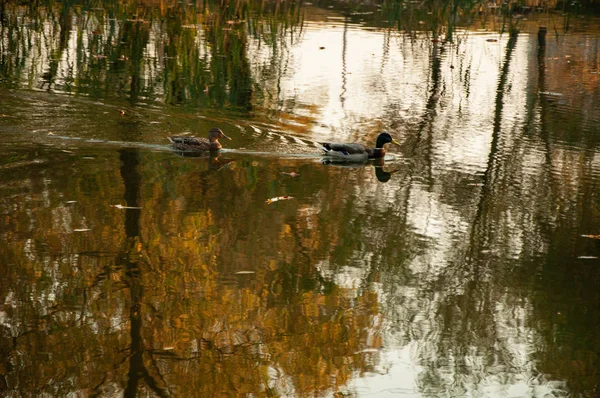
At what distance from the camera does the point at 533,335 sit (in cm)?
678

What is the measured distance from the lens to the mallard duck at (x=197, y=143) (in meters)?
11.6

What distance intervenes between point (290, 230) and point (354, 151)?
10.4 ft

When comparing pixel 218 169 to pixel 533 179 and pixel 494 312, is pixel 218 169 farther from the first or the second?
pixel 494 312

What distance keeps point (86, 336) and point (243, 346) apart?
1.10 metres

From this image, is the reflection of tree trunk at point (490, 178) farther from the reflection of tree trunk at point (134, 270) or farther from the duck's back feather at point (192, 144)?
the duck's back feather at point (192, 144)

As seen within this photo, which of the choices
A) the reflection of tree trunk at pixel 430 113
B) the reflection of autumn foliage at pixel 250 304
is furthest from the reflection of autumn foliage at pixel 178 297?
the reflection of tree trunk at pixel 430 113

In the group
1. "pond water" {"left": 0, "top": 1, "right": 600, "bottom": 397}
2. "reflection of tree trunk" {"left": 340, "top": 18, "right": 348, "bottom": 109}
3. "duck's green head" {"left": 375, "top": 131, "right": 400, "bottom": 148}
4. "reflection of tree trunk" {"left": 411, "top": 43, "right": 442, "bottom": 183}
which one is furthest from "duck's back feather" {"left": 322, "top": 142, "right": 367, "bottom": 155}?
"reflection of tree trunk" {"left": 340, "top": 18, "right": 348, "bottom": 109}

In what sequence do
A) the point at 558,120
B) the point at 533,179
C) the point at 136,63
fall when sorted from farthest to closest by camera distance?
the point at 136,63 < the point at 558,120 < the point at 533,179

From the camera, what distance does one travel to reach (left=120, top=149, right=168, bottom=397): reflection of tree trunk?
5.82 metres

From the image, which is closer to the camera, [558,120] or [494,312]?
[494,312]

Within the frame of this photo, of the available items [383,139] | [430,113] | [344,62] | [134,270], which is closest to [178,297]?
[134,270]

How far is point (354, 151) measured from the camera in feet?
38.2

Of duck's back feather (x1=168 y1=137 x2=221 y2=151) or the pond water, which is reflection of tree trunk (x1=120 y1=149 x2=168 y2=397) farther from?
duck's back feather (x1=168 y1=137 x2=221 y2=151)

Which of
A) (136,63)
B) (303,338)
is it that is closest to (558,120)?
(136,63)
